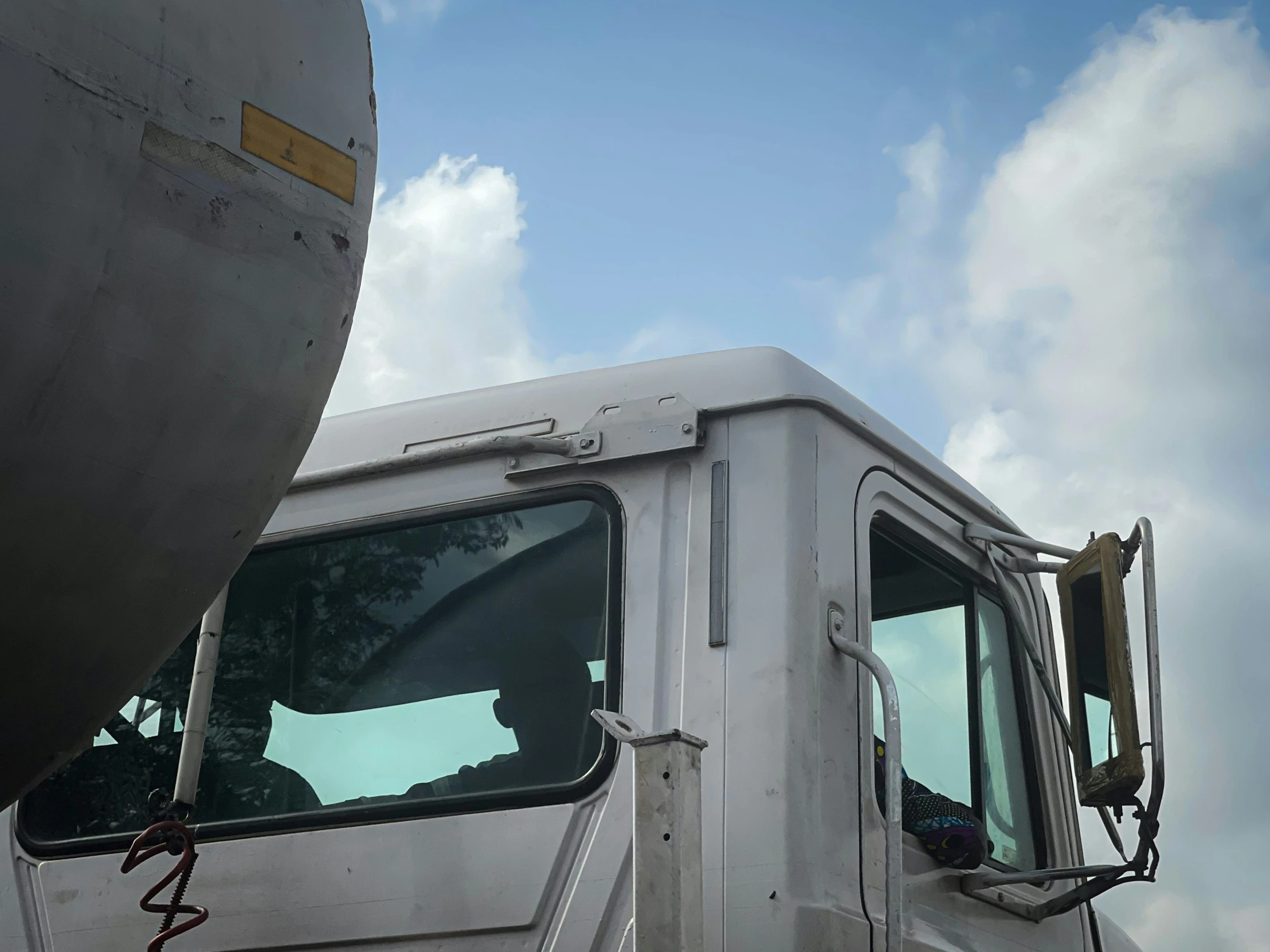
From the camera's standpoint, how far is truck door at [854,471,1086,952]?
2.74 m

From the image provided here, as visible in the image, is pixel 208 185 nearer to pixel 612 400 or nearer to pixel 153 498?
pixel 153 498

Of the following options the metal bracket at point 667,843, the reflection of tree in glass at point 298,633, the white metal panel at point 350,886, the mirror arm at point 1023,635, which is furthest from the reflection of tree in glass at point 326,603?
the mirror arm at point 1023,635

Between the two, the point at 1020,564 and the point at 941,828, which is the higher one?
the point at 1020,564

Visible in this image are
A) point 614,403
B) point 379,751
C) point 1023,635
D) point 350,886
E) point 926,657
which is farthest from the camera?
point 1023,635

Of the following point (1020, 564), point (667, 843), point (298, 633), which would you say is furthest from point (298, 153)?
point (1020, 564)

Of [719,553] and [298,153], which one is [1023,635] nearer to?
[719,553]

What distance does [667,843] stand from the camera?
1.97 m

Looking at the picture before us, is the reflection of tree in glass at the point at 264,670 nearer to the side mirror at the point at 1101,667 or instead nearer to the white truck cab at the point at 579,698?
the white truck cab at the point at 579,698

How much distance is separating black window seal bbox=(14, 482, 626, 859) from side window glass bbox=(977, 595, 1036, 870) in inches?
36.7

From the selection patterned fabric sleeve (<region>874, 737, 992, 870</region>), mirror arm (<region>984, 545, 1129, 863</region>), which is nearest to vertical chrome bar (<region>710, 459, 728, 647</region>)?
patterned fabric sleeve (<region>874, 737, 992, 870</region>)

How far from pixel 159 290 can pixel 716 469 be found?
138cm

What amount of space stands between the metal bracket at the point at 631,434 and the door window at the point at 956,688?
46cm

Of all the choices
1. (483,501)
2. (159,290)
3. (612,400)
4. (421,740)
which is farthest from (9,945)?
(159,290)

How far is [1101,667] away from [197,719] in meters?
1.65
